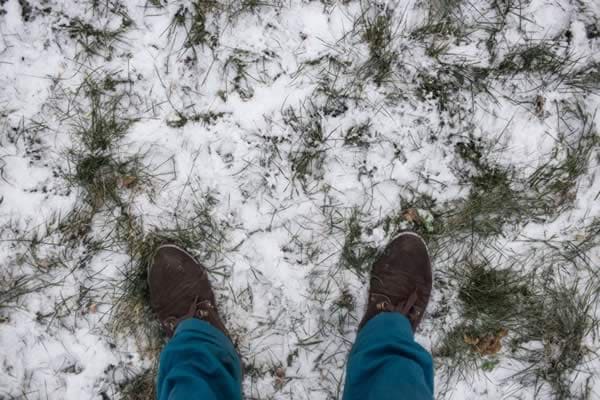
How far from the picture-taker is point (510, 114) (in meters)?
2.04

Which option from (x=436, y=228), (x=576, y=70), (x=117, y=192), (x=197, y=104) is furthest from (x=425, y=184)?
(x=117, y=192)

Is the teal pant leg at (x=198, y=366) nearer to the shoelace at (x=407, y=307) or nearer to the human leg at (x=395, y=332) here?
the human leg at (x=395, y=332)

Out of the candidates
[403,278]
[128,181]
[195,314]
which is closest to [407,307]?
[403,278]

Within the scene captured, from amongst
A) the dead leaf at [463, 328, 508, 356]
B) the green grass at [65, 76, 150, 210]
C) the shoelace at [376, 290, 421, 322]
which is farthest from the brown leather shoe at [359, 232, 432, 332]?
the green grass at [65, 76, 150, 210]

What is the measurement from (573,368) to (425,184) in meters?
1.21

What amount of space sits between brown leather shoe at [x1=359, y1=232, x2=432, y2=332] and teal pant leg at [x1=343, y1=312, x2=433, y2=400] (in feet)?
0.44

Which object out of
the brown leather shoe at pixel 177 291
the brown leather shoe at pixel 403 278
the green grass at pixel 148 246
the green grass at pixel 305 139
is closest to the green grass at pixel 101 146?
→ the green grass at pixel 148 246

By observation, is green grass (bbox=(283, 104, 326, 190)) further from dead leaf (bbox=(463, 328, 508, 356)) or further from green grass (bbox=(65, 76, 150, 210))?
dead leaf (bbox=(463, 328, 508, 356))

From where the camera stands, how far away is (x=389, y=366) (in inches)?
67.9

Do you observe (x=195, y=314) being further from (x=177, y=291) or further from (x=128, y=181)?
(x=128, y=181)

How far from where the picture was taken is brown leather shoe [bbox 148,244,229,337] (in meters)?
2.02

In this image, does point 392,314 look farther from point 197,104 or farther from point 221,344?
point 197,104

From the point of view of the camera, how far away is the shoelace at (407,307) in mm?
2039

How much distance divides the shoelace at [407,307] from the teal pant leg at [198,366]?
75cm
